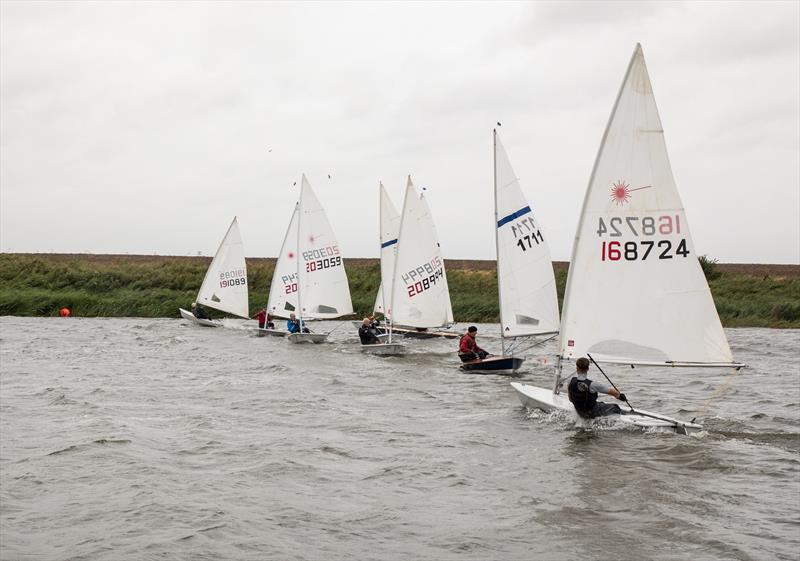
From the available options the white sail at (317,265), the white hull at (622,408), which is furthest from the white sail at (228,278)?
the white hull at (622,408)

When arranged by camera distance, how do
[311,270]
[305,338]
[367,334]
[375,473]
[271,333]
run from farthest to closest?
[271,333] < [311,270] < [305,338] < [367,334] < [375,473]

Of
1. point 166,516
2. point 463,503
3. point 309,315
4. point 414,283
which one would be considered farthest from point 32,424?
point 309,315

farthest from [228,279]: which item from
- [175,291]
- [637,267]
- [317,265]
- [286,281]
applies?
[637,267]

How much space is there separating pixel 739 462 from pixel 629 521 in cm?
377

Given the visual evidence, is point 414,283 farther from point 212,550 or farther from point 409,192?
point 212,550

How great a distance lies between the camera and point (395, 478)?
11.3 m

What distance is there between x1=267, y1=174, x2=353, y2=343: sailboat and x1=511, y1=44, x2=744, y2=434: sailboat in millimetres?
20073

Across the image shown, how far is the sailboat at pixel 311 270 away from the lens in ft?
109

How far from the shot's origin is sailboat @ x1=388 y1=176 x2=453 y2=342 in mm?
27719

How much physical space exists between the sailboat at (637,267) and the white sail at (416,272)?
14.2 metres

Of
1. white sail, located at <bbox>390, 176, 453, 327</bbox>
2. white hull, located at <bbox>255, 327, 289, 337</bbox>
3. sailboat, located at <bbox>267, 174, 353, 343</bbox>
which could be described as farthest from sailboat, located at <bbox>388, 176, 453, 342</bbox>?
white hull, located at <bbox>255, 327, 289, 337</bbox>

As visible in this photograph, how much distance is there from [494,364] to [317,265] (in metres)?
13.5

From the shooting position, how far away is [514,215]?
71.1ft

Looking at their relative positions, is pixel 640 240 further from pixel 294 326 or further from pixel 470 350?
pixel 294 326
